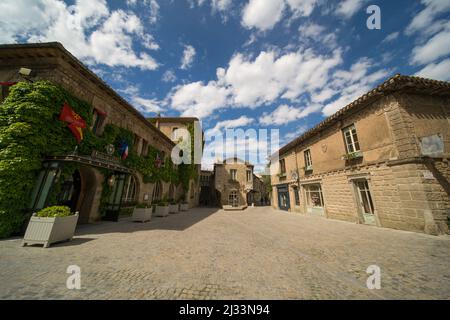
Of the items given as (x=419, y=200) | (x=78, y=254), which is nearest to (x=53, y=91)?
(x=78, y=254)

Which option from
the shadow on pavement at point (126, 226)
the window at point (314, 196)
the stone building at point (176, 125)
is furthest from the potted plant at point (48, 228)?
the stone building at point (176, 125)

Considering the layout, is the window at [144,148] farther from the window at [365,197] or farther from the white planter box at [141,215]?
the window at [365,197]

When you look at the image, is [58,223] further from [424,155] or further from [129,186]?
[424,155]

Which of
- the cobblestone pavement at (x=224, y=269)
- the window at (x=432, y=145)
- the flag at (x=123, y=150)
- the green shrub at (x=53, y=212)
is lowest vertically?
the cobblestone pavement at (x=224, y=269)

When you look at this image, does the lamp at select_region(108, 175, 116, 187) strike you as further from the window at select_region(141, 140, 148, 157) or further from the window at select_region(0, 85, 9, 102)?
the window at select_region(0, 85, 9, 102)

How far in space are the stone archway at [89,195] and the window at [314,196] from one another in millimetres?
15214

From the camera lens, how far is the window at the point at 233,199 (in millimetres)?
25750

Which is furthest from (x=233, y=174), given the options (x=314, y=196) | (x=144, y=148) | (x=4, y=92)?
(x=4, y=92)

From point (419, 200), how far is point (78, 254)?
12.3 meters

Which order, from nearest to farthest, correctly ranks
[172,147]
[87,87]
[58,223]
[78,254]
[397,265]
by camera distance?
[397,265] < [78,254] < [58,223] < [87,87] < [172,147]

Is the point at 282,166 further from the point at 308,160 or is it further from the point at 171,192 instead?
the point at 171,192

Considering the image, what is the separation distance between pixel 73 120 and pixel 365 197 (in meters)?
15.7

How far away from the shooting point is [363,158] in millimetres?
9180

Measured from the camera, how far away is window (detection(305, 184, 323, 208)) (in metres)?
13.0
